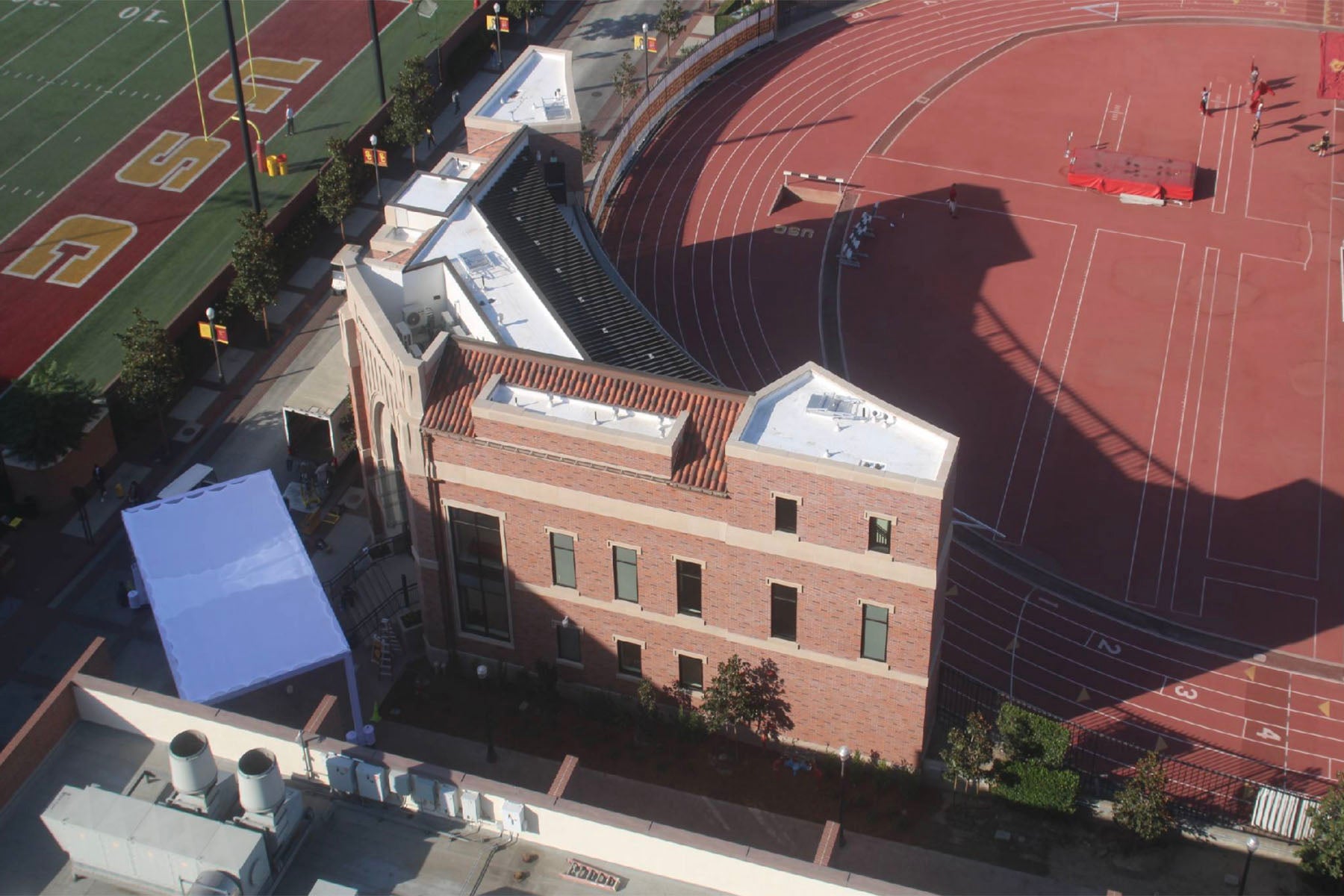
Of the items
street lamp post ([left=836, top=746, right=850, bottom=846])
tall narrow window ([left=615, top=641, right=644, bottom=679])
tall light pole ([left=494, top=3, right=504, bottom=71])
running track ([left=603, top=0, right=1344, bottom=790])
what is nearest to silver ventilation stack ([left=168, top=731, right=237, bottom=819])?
street lamp post ([left=836, top=746, right=850, bottom=846])

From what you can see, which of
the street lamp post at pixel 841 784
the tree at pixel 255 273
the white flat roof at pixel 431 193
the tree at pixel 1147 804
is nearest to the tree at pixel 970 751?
the street lamp post at pixel 841 784

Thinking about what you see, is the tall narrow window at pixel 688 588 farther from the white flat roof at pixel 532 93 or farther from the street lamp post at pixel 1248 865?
the white flat roof at pixel 532 93

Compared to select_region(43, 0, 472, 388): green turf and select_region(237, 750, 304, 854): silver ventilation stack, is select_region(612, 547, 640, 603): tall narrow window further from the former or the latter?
select_region(43, 0, 472, 388): green turf

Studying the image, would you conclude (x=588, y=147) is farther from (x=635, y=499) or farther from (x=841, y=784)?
(x=841, y=784)

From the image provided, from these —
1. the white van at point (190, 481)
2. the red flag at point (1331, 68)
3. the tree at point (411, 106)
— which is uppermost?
the tree at point (411, 106)

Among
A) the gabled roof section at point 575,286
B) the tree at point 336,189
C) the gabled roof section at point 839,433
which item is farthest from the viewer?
the tree at point 336,189

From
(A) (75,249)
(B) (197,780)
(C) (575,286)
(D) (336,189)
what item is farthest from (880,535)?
(A) (75,249)
